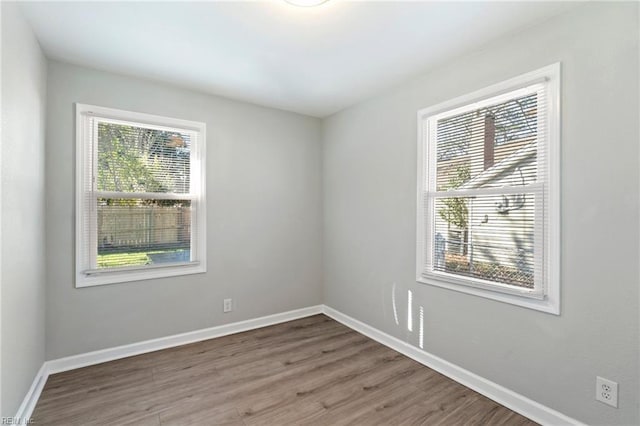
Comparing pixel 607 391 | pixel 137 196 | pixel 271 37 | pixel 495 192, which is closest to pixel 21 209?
pixel 137 196

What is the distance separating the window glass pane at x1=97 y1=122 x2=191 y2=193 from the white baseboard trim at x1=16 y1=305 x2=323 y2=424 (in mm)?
1422

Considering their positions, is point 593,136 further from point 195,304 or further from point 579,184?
point 195,304

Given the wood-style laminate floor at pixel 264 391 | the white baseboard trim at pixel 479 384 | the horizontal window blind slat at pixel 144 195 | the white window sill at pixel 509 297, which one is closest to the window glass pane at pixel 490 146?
the white window sill at pixel 509 297

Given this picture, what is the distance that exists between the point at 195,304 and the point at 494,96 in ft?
10.5

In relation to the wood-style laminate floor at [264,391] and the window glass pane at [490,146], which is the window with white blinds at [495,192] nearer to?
the window glass pane at [490,146]

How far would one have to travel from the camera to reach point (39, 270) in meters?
2.23

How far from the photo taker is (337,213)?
12.3 ft

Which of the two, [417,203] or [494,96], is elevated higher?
[494,96]

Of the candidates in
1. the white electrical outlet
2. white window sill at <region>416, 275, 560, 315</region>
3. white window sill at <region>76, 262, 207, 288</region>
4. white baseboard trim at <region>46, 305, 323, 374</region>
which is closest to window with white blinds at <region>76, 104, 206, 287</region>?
white window sill at <region>76, 262, 207, 288</region>

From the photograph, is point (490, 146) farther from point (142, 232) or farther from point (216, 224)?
point (142, 232)

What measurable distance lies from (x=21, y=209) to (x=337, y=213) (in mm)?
2770

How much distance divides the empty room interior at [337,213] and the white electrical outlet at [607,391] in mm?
11

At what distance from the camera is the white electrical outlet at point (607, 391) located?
5.40 feet

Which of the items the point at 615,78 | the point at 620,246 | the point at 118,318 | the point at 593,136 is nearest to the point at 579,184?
the point at 593,136
